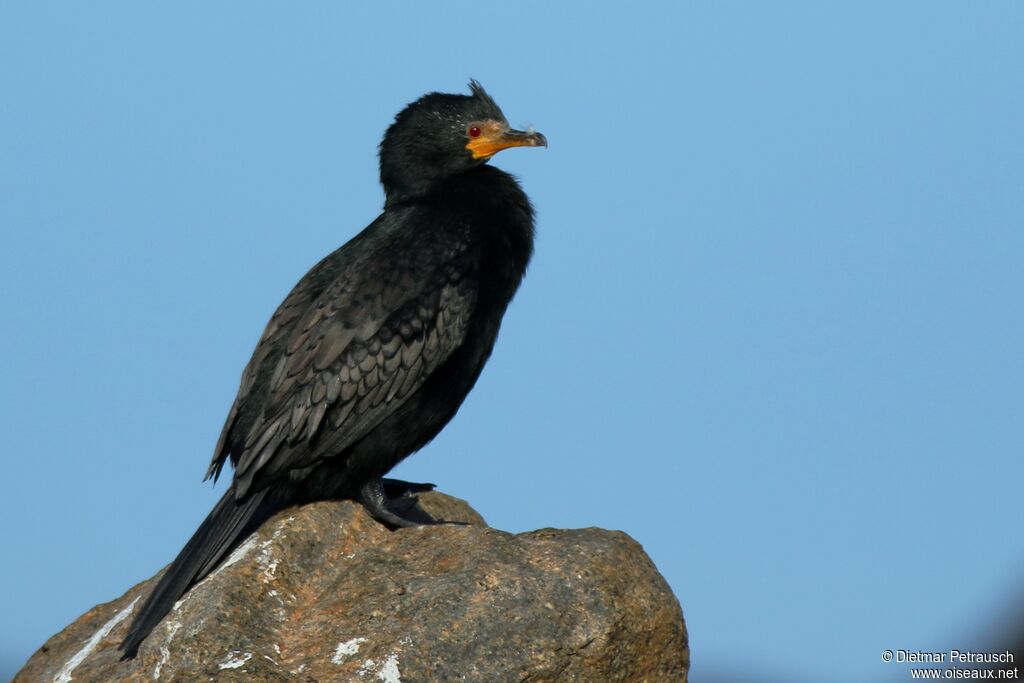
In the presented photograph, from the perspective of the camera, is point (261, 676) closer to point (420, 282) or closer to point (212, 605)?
point (212, 605)

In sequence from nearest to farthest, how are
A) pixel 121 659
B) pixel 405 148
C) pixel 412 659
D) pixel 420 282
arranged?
pixel 412 659 < pixel 121 659 < pixel 420 282 < pixel 405 148

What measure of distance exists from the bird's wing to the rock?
513mm

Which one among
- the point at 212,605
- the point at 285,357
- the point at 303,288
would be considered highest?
the point at 303,288

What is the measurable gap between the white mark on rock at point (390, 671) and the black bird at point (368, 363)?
1202mm

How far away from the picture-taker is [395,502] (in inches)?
300

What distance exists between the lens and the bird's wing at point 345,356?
6.89 m

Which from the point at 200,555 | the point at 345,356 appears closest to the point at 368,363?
the point at 345,356

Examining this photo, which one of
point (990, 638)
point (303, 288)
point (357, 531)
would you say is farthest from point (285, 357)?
point (990, 638)

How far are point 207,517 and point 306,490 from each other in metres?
0.53

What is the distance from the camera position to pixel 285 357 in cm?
713

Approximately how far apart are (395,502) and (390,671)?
192 centimetres

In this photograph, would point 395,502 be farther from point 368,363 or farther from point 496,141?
point 496,141

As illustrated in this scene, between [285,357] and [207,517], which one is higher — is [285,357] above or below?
above

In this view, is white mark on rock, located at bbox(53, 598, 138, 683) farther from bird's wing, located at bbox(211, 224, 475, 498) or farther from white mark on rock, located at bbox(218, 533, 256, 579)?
bird's wing, located at bbox(211, 224, 475, 498)
